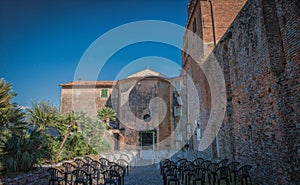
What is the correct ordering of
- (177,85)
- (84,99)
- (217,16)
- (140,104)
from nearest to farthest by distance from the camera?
Answer: (217,16) → (140,104) → (177,85) → (84,99)

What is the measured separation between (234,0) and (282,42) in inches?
429

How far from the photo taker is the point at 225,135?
34.9ft

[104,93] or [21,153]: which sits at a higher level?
[104,93]

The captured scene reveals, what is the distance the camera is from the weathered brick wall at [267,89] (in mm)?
5410

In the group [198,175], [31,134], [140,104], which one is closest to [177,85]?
[140,104]

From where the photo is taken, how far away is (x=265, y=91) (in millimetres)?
6672

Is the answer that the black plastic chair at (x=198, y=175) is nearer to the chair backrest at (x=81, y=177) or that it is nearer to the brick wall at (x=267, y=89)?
the brick wall at (x=267, y=89)

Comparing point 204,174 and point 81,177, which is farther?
point 81,177

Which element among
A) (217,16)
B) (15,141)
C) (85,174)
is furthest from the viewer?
(217,16)

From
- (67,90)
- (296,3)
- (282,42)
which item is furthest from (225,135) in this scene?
(67,90)

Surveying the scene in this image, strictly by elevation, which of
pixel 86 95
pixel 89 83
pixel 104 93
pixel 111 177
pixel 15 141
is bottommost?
pixel 111 177

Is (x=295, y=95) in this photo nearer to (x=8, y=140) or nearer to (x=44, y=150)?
(x=44, y=150)

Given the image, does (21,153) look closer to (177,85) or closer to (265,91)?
(265,91)

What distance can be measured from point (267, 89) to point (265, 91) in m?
0.14
